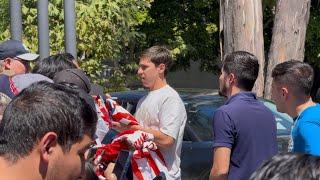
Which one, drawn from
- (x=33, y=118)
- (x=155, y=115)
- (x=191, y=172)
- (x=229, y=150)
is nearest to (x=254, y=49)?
(x=191, y=172)

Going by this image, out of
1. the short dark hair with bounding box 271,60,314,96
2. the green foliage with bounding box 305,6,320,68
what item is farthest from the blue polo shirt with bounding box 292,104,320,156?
the green foliage with bounding box 305,6,320,68

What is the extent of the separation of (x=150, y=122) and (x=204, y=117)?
3010mm

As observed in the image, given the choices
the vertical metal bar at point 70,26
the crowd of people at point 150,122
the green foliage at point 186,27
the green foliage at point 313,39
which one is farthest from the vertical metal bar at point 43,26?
the green foliage at point 313,39

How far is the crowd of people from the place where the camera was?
7.29 ft

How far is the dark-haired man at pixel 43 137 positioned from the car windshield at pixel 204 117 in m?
5.80

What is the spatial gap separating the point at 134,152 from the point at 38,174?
2.79 meters

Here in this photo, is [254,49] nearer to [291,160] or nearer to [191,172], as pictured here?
[191,172]

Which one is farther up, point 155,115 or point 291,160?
point 291,160

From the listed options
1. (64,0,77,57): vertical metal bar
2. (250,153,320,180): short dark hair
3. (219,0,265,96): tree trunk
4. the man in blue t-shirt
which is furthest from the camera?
(219,0,265,96): tree trunk

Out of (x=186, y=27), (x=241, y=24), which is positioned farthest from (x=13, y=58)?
(x=186, y=27)

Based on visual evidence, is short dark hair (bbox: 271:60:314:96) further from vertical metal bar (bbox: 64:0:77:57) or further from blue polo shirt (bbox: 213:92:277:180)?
vertical metal bar (bbox: 64:0:77:57)

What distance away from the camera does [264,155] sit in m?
4.65

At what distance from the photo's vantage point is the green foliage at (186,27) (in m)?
20.3

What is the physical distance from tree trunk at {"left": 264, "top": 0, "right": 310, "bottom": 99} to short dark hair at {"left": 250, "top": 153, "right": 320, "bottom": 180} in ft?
30.5
